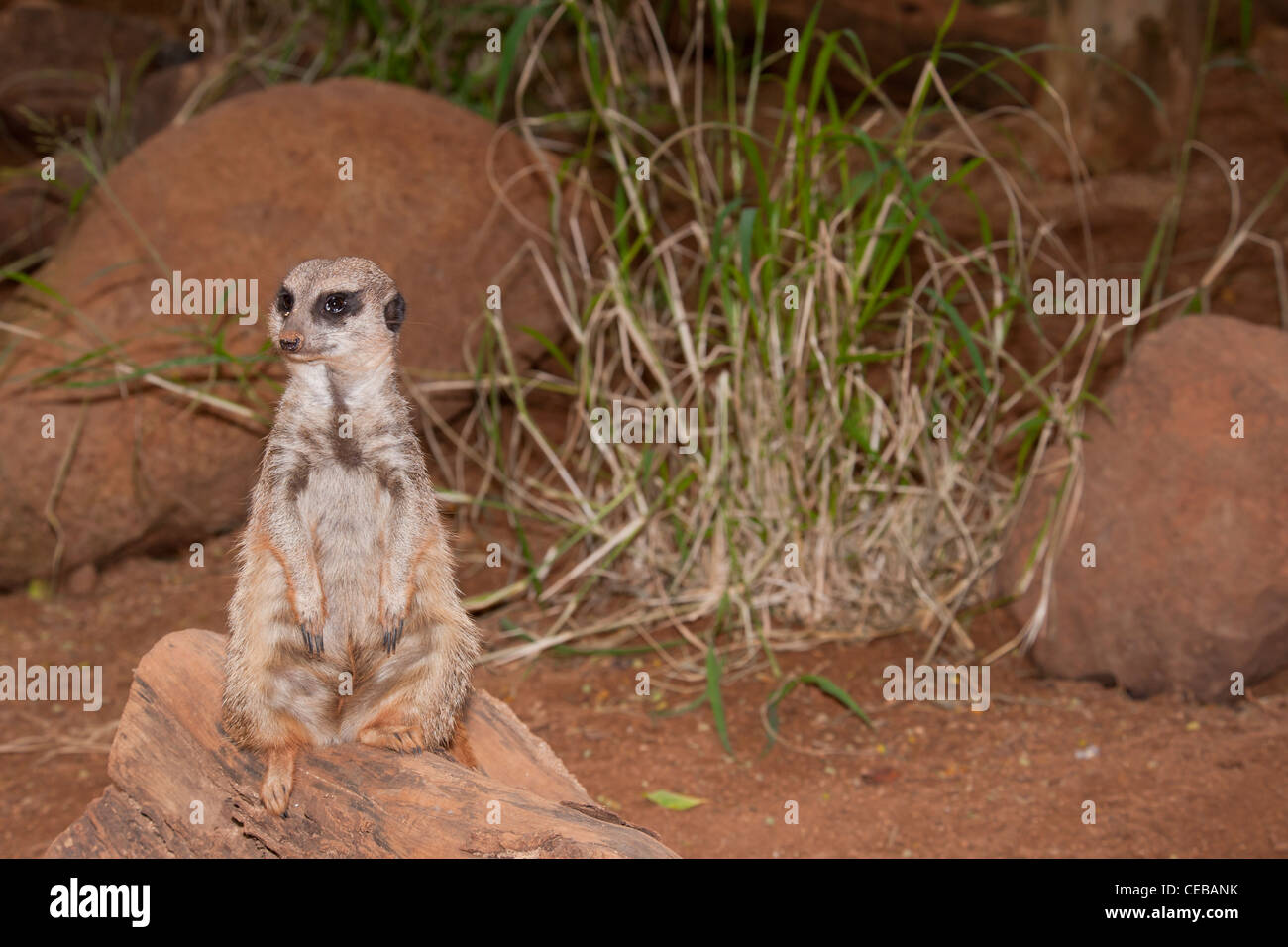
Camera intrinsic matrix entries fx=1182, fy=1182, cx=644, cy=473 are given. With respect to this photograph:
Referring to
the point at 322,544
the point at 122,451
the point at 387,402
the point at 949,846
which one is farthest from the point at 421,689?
the point at 122,451

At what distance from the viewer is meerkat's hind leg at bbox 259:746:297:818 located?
6.99 feet

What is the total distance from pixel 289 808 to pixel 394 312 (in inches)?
36.6

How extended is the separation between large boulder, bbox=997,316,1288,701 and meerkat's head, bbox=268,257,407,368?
2.66 m

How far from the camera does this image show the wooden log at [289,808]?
6.79 feet

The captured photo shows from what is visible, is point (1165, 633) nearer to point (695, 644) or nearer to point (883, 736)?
point (883, 736)

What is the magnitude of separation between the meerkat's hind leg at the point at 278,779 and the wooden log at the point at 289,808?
1.5 inches

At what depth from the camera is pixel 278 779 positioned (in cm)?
214

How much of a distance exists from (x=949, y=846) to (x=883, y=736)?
659 millimetres

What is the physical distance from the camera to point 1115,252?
196 inches
